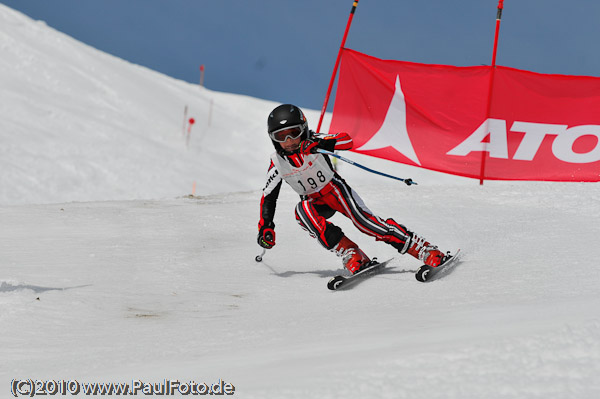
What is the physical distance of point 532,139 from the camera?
812cm

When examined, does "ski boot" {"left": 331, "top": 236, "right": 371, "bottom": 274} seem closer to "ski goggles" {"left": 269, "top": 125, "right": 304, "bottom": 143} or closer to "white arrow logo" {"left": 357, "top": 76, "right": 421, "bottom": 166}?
"ski goggles" {"left": 269, "top": 125, "right": 304, "bottom": 143}

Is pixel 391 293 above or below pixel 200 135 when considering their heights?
below

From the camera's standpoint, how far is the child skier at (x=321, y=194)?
4.50 meters

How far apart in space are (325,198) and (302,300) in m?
0.95

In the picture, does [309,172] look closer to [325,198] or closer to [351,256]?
[325,198]

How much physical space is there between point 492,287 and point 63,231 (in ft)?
13.2

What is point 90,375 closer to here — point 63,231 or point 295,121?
point 295,121

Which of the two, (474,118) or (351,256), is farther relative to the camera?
(474,118)

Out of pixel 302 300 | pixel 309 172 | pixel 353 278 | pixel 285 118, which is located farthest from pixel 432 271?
pixel 285 118

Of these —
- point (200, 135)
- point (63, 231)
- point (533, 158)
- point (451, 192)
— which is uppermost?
point (200, 135)

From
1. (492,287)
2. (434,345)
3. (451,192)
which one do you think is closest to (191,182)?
(451,192)

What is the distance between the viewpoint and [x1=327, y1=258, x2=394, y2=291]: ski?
14.0ft

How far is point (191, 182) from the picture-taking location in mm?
19234

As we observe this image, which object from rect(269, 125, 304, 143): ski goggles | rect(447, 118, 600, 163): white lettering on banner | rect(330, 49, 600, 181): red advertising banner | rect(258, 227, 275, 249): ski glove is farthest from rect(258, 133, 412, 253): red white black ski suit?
rect(447, 118, 600, 163): white lettering on banner
